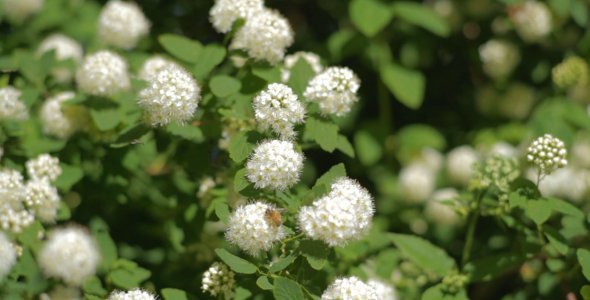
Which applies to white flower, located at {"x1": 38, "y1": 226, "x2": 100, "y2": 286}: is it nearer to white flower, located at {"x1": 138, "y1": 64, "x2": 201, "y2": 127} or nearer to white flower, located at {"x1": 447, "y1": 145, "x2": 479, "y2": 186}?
white flower, located at {"x1": 138, "y1": 64, "x2": 201, "y2": 127}

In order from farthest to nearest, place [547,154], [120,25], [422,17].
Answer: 1. [422,17]
2. [120,25]
3. [547,154]

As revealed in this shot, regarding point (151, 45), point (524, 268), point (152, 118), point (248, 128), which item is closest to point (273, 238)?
point (248, 128)

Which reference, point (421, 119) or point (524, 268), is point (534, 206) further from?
point (421, 119)

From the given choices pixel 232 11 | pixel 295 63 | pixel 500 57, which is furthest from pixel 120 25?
pixel 500 57

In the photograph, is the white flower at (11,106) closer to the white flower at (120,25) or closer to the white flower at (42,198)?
the white flower at (42,198)

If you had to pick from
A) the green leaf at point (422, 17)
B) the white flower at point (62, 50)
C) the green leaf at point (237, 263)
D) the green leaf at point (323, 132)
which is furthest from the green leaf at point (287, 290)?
the green leaf at point (422, 17)

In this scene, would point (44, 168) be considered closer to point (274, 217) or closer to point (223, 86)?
point (223, 86)

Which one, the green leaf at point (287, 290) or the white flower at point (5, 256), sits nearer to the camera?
the green leaf at point (287, 290)

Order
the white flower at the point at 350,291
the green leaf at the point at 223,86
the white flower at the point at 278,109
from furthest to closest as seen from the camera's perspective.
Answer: the green leaf at the point at 223,86, the white flower at the point at 278,109, the white flower at the point at 350,291
